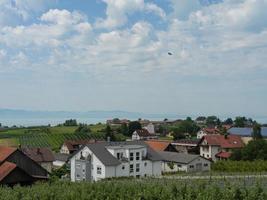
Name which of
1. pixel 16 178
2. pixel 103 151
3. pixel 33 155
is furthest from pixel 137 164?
pixel 16 178

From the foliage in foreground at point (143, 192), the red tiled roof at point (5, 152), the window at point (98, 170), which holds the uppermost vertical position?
the red tiled roof at point (5, 152)

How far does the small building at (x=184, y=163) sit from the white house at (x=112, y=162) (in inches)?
158

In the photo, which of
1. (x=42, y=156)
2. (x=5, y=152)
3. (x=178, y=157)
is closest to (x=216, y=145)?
(x=178, y=157)

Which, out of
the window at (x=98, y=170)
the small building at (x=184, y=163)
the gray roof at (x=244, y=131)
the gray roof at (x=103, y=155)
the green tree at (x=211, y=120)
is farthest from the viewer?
the green tree at (x=211, y=120)

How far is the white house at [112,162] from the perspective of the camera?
51656 millimetres

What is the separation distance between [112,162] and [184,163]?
11323mm

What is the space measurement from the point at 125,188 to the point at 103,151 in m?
30.8

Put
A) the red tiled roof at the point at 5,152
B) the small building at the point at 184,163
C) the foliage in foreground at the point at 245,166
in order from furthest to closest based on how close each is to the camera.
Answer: the small building at the point at 184,163 → the foliage in foreground at the point at 245,166 → the red tiled roof at the point at 5,152

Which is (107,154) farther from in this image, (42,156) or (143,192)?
(143,192)

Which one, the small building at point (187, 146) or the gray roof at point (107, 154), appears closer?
the gray roof at point (107, 154)

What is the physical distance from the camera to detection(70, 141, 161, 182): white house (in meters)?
51.7

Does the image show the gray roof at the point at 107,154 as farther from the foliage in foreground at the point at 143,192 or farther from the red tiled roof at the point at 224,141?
the foliage in foreground at the point at 143,192

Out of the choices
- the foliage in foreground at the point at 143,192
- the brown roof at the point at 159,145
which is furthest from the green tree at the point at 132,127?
the foliage in foreground at the point at 143,192

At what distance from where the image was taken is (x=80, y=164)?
53875 millimetres
